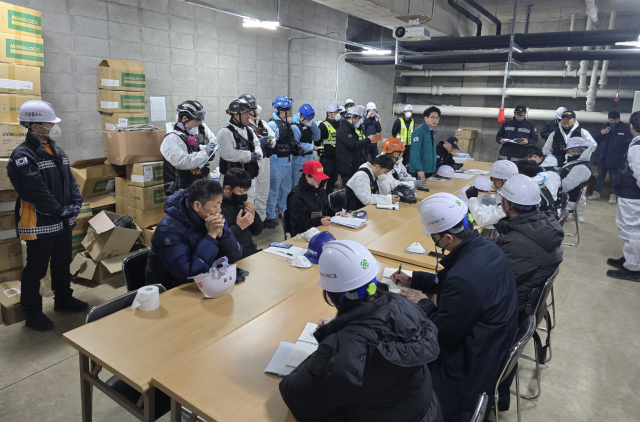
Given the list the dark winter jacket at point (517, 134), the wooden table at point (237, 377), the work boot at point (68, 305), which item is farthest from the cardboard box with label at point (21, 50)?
the dark winter jacket at point (517, 134)

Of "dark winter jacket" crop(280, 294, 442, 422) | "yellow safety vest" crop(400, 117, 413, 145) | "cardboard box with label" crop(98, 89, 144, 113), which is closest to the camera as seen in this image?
"dark winter jacket" crop(280, 294, 442, 422)

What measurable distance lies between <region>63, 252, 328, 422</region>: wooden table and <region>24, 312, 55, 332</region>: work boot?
159 cm

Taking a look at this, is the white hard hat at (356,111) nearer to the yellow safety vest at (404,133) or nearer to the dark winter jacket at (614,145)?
the yellow safety vest at (404,133)

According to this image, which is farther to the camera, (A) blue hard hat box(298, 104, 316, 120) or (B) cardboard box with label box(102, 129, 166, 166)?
(A) blue hard hat box(298, 104, 316, 120)

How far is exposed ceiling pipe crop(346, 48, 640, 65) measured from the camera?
743 cm

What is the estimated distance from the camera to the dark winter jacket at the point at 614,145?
26.2ft

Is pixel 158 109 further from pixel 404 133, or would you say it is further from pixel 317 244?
pixel 404 133

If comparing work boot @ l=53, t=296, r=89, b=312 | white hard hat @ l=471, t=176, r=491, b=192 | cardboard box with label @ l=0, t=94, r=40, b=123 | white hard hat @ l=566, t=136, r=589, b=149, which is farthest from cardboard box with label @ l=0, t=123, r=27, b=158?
white hard hat @ l=566, t=136, r=589, b=149

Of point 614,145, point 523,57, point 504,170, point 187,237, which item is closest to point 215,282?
point 187,237

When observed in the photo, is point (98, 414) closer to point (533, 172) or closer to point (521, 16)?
point (533, 172)

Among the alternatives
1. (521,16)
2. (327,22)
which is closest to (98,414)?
(327,22)

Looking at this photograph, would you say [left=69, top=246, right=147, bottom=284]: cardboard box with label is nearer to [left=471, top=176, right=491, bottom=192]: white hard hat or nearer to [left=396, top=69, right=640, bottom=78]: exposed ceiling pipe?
[left=471, top=176, right=491, bottom=192]: white hard hat

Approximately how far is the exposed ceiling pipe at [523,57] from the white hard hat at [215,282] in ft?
24.9

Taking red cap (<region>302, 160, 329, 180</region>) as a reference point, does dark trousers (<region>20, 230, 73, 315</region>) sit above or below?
below
